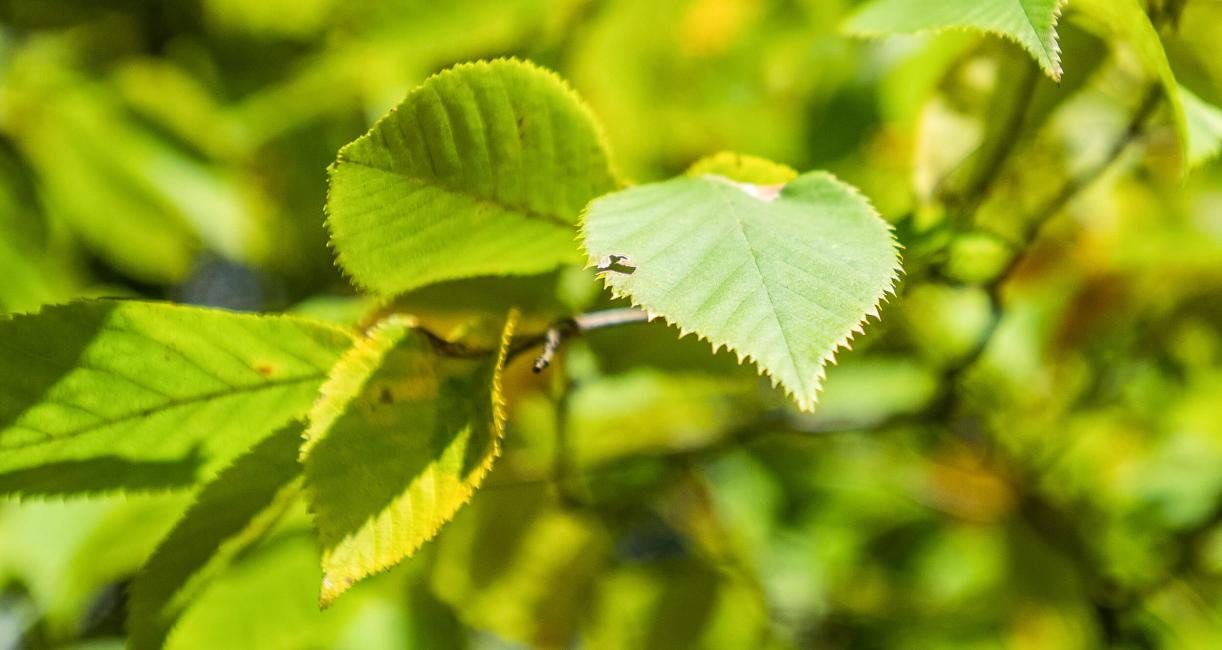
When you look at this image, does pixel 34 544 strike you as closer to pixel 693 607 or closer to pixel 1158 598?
pixel 693 607

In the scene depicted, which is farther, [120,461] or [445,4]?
[445,4]

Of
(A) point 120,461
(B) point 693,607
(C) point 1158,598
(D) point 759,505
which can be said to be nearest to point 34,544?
(A) point 120,461

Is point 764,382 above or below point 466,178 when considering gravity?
below

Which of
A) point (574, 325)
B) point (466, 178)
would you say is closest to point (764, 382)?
point (574, 325)

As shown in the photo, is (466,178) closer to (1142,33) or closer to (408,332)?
(408,332)

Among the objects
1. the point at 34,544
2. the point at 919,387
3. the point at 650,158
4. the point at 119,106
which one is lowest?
the point at 919,387

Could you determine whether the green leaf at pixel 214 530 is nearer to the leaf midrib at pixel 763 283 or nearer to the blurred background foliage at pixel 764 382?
the blurred background foliage at pixel 764 382
